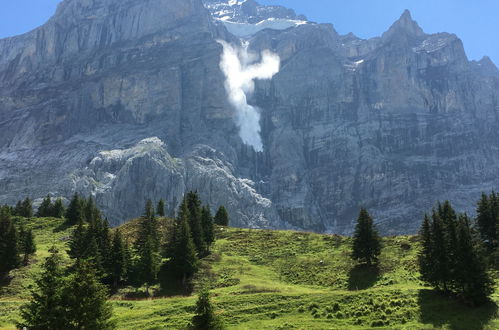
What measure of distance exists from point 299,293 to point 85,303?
95.9ft

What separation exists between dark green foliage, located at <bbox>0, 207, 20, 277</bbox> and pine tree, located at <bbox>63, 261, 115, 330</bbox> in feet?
134

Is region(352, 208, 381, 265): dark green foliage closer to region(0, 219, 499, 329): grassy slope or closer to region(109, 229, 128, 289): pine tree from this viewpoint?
region(0, 219, 499, 329): grassy slope

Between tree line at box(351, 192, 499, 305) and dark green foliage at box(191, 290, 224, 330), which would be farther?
tree line at box(351, 192, 499, 305)

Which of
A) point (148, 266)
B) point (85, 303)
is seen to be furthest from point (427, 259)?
point (85, 303)

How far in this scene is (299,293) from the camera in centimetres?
5853

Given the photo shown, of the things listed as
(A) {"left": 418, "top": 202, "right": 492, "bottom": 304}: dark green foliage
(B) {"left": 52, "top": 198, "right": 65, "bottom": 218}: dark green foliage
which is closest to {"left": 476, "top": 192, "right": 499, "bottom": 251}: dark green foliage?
(A) {"left": 418, "top": 202, "right": 492, "bottom": 304}: dark green foliage

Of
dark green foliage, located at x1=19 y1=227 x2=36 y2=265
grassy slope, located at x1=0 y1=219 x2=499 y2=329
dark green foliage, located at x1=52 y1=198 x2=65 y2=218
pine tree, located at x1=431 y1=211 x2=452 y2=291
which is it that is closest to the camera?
grassy slope, located at x1=0 y1=219 x2=499 y2=329

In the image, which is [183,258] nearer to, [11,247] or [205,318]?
[11,247]

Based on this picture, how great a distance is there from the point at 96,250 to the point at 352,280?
123 ft

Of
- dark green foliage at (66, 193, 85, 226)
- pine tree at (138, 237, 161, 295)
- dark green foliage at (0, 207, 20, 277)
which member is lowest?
pine tree at (138, 237, 161, 295)

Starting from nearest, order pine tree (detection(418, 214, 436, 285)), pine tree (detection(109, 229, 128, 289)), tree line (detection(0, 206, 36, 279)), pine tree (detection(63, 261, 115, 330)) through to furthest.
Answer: pine tree (detection(63, 261, 115, 330)) → pine tree (detection(418, 214, 436, 285)) → pine tree (detection(109, 229, 128, 289)) → tree line (detection(0, 206, 36, 279))

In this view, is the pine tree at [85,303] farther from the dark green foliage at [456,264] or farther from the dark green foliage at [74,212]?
the dark green foliage at [74,212]

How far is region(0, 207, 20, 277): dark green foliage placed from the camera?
7212 cm

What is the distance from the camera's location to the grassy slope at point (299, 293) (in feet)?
156
